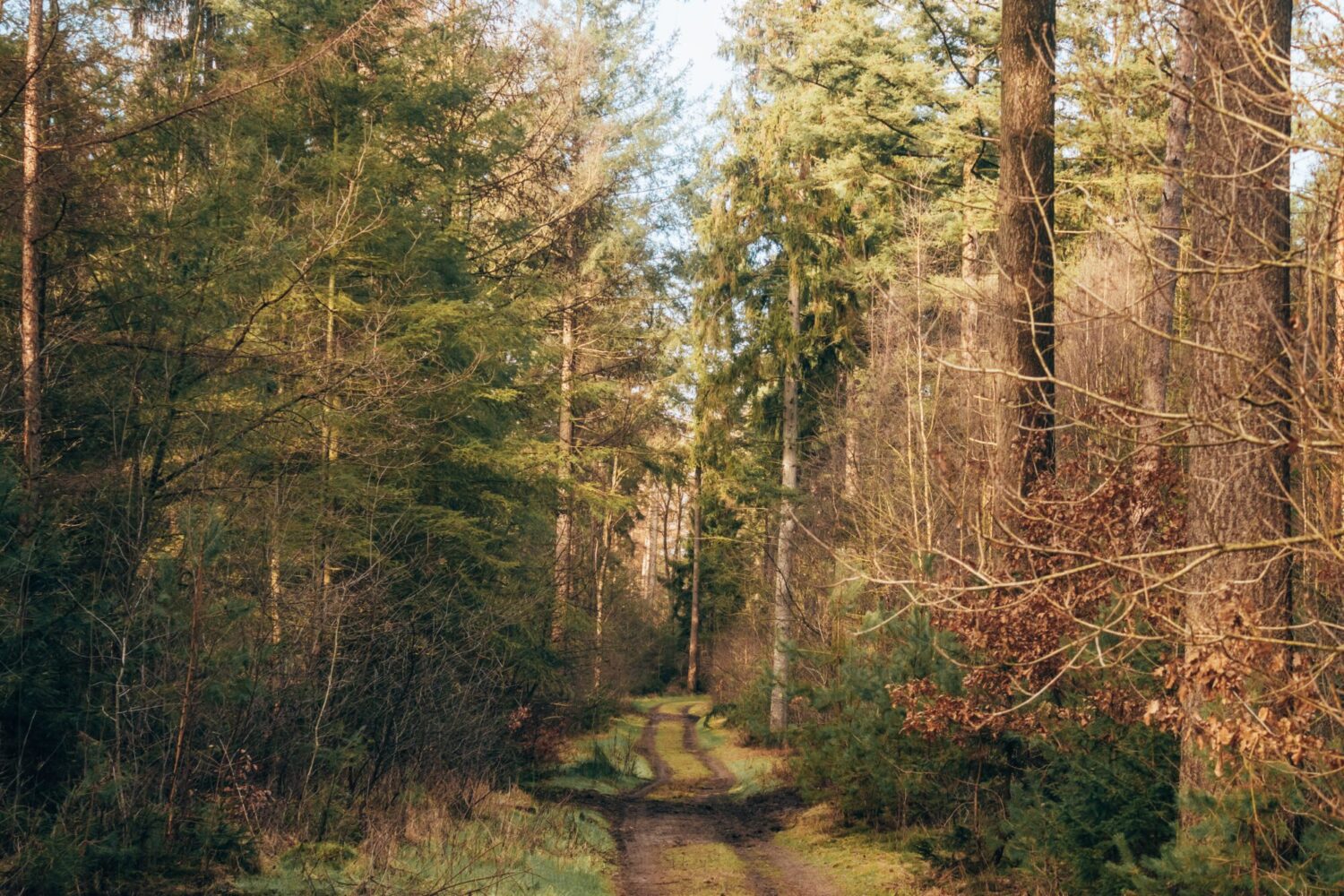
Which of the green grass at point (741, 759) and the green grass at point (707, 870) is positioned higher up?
the green grass at point (707, 870)

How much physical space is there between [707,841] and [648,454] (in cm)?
1382

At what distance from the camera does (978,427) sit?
14.6 meters

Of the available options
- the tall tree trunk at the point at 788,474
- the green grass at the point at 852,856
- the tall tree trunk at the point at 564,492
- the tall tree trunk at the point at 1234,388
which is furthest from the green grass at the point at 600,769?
the tall tree trunk at the point at 1234,388

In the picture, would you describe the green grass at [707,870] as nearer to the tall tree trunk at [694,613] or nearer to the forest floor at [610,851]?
the forest floor at [610,851]

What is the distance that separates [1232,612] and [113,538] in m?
7.77

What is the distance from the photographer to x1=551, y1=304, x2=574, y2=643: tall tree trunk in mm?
19625

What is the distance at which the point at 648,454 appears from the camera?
26.2 metres

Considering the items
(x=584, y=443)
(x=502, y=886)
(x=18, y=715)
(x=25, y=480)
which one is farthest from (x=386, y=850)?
(x=584, y=443)

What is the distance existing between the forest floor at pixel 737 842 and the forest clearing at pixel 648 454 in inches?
5.1

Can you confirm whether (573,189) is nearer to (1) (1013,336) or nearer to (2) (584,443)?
(2) (584,443)

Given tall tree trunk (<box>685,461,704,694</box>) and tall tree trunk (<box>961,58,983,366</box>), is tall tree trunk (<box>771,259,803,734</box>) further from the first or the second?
tall tree trunk (<box>685,461,704,694</box>)

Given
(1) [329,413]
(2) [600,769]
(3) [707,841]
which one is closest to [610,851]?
(3) [707,841]

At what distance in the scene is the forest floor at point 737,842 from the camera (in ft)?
33.6

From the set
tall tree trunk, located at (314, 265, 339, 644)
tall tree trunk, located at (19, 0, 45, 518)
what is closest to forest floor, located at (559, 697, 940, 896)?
tall tree trunk, located at (314, 265, 339, 644)
